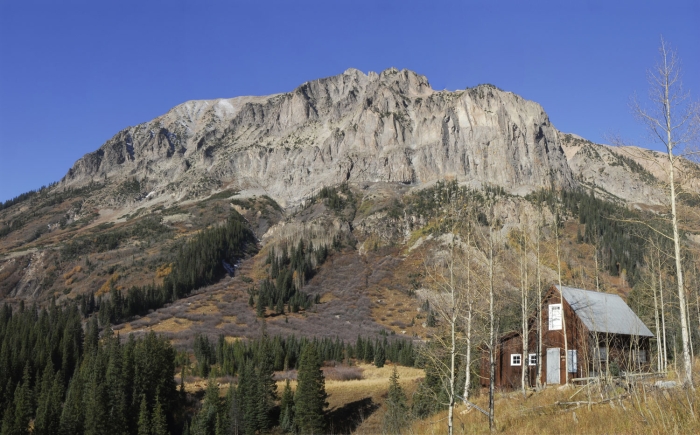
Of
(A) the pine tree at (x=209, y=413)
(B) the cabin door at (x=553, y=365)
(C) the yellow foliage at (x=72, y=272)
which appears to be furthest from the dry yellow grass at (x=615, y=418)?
(C) the yellow foliage at (x=72, y=272)

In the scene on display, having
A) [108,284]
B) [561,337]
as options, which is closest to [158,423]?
[561,337]

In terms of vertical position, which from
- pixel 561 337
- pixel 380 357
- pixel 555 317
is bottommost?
pixel 380 357

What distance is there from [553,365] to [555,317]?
329 cm

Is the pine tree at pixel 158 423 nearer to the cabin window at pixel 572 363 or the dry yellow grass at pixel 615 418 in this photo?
the cabin window at pixel 572 363

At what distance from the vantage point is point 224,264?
487 feet

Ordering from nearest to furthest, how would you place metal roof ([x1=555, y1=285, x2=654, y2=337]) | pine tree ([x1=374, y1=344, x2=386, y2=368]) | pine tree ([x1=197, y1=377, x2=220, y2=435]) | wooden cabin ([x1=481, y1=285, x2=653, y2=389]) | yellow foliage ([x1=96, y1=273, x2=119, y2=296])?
metal roof ([x1=555, y1=285, x2=654, y2=337]) → wooden cabin ([x1=481, y1=285, x2=653, y2=389]) → pine tree ([x1=197, y1=377, x2=220, y2=435]) → pine tree ([x1=374, y1=344, x2=386, y2=368]) → yellow foliage ([x1=96, y1=273, x2=119, y2=296])

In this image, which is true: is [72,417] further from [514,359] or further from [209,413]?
[514,359]

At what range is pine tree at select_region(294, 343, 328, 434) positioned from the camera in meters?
48.4

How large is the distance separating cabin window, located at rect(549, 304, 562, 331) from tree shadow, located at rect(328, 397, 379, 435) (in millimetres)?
24031

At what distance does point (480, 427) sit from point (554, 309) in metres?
19.8

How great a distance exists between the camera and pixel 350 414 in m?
53.7

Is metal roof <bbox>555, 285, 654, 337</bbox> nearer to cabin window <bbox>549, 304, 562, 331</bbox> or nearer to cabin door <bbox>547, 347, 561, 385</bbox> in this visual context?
cabin window <bbox>549, 304, 562, 331</bbox>

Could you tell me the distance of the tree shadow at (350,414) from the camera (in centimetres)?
5150

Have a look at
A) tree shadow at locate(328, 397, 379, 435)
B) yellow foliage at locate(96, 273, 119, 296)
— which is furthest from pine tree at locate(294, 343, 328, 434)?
yellow foliage at locate(96, 273, 119, 296)
